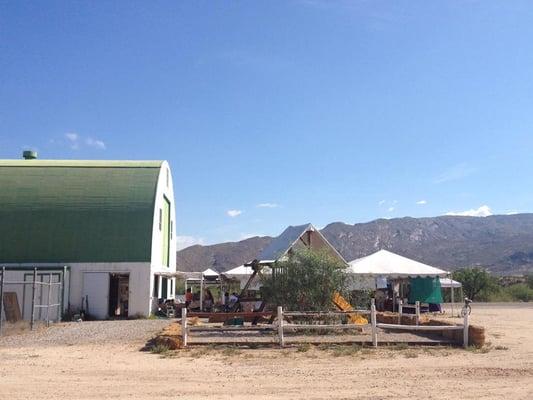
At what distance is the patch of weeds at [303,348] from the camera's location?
1568cm

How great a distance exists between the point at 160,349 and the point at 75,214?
16774 mm

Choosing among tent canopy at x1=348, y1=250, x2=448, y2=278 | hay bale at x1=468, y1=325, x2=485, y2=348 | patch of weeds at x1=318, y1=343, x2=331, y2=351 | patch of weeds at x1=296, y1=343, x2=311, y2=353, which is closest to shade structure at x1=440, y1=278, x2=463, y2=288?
tent canopy at x1=348, y1=250, x2=448, y2=278

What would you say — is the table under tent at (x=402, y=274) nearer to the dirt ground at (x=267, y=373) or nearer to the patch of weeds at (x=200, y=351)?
the dirt ground at (x=267, y=373)

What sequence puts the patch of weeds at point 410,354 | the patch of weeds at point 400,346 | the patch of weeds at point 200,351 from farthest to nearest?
the patch of weeds at point 400,346 < the patch of weeds at point 200,351 < the patch of weeds at point 410,354

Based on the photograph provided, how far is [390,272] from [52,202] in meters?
16.8

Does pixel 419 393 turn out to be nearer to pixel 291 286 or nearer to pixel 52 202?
pixel 291 286

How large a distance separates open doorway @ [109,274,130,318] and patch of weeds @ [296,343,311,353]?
15883 mm

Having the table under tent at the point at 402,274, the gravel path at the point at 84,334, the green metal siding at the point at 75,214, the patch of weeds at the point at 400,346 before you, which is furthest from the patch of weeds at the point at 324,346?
the green metal siding at the point at 75,214

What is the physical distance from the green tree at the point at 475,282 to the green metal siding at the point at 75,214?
37.5 m

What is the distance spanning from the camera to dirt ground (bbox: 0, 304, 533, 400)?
1046 cm

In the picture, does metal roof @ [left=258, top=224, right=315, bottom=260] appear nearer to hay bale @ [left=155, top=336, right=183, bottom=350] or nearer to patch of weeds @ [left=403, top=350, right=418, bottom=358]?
hay bale @ [left=155, top=336, right=183, bottom=350]

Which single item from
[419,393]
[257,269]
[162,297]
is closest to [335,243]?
[162,297]

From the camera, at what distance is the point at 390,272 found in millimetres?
30328

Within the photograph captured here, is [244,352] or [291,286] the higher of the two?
[291,286]
